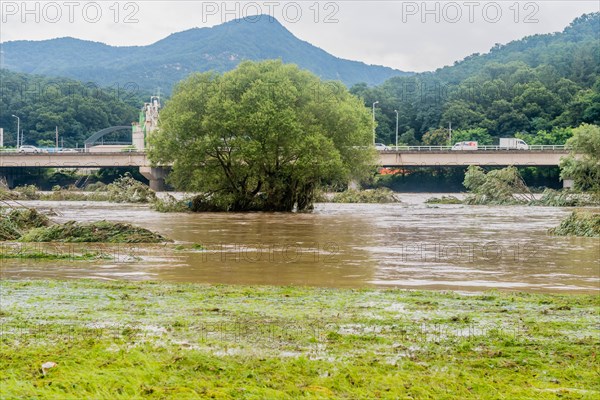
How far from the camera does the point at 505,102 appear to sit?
5655 inches

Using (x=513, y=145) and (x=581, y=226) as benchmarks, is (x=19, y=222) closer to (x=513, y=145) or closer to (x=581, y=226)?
(x=581, y=226)

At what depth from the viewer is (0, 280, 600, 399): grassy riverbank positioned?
24.2 feet

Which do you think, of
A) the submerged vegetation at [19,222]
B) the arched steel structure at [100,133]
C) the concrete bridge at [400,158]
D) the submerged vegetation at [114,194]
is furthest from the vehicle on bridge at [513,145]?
the arched steel structure at [100,133]

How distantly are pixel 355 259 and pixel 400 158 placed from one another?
77.7 metres

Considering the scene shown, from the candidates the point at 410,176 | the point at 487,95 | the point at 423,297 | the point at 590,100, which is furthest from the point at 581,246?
the point at 487,95

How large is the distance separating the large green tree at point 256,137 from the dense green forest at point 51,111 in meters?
115

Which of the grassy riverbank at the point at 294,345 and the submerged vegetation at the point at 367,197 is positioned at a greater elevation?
the grassy riverbank at the point at 294,345

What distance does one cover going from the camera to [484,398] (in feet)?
23.8

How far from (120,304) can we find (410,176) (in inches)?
4404

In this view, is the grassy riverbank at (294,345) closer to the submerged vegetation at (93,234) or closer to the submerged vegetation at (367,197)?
the submerged vegetation at (93,234)

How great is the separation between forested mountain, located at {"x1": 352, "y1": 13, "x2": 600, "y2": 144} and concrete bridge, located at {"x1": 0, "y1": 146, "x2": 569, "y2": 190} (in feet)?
122

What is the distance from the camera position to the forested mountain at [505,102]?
139 m

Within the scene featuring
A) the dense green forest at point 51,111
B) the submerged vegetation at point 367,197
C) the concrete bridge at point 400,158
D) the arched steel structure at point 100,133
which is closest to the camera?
the submerged vegetation at point 367,197

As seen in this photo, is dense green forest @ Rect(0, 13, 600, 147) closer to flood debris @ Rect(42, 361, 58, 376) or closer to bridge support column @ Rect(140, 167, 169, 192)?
bridge support column @ Rect(140, 167, 169, 192)
